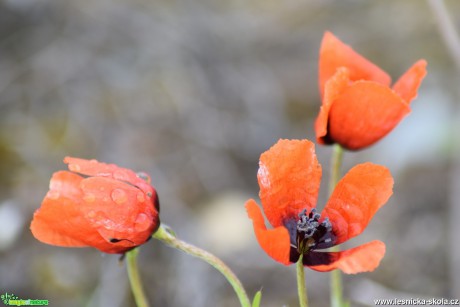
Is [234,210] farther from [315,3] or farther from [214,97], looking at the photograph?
[315,3]

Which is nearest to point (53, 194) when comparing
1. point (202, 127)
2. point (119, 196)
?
point (119, 196)

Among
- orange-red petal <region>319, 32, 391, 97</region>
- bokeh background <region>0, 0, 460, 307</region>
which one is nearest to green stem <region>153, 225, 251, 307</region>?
orange-red petal <region>319, 32, 391, 97</region>

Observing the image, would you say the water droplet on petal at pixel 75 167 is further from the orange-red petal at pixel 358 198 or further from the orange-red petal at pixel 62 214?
the orange-red petal at pixel 358 198

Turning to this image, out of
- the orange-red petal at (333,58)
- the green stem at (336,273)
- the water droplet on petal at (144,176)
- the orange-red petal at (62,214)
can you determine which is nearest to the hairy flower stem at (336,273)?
the green stem at (336,273)

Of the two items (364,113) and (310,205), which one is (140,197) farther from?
(364,113)

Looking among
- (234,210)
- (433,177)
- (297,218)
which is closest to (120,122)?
(234,210)
